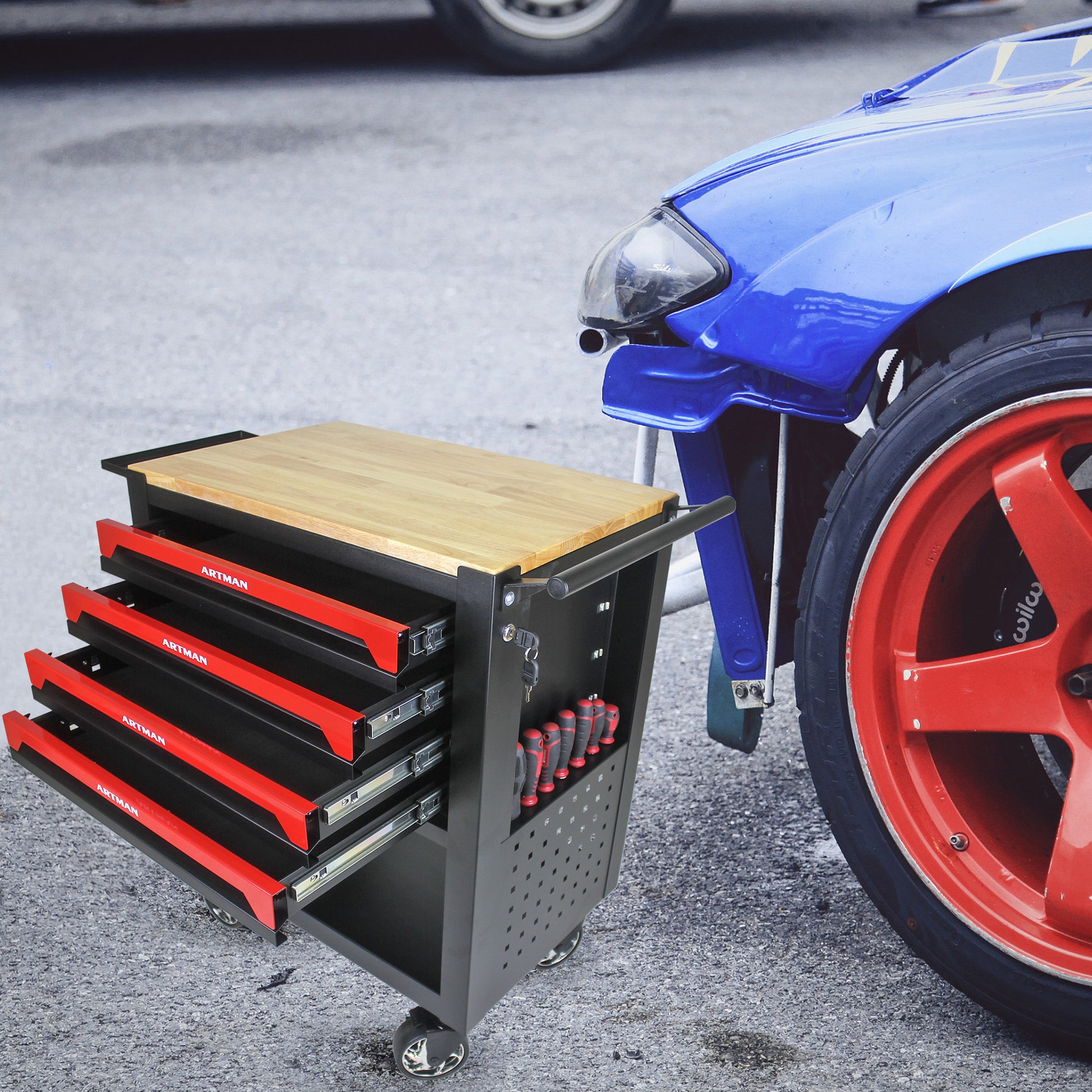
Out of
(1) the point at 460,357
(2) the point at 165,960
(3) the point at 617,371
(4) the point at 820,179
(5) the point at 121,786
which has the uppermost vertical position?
(4) the point at 820,179

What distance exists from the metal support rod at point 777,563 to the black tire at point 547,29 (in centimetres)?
490

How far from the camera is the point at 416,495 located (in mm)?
1473

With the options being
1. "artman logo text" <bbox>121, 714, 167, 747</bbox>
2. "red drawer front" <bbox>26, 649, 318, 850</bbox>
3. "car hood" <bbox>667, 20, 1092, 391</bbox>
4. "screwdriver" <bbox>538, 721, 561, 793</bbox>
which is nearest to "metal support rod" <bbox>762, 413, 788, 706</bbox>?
"car hood" <bbox>667, 20, 1092, 391</bbox>

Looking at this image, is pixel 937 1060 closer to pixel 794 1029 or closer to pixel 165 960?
pixel 794 1029

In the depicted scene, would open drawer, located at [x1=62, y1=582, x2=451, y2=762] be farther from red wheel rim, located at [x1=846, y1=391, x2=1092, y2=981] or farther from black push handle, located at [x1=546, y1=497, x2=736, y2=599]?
red wheel rim, located at [x1=846, y1=391, x2=1092, y2=981]

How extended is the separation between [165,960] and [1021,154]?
1610mm

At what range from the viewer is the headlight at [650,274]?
5.07 feet

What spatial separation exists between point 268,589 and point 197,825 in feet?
1.15

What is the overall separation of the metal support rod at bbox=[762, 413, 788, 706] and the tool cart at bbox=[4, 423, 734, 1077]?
137 millimetres

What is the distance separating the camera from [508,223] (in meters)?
4.89

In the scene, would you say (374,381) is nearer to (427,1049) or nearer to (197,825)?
(197,825)

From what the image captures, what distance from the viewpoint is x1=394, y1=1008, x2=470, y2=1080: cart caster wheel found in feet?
4.87

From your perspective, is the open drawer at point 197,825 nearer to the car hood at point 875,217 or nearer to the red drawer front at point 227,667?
the red drawer front at point 227,667

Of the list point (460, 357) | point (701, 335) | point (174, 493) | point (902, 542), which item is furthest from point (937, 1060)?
point (460, 357)
